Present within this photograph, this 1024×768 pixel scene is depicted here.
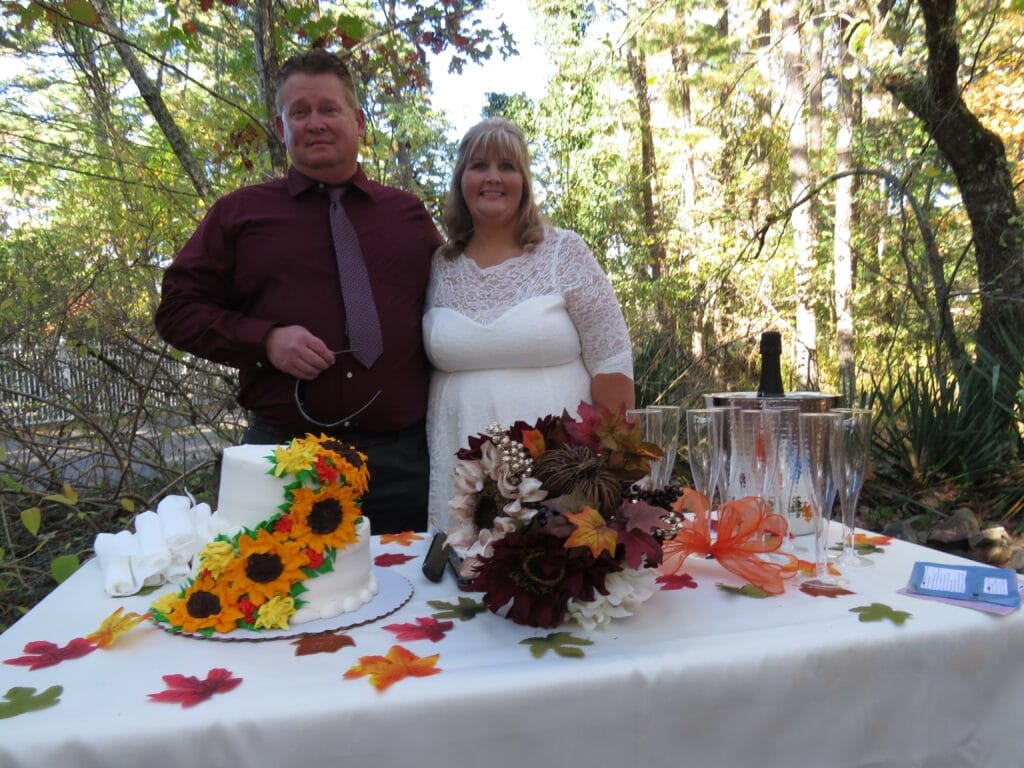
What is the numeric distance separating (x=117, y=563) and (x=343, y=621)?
53 centimetres

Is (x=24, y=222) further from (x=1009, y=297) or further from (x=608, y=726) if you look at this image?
(x=1009, y=297)

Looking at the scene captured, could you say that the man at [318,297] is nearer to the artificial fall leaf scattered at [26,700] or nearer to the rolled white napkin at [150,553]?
the rolled white napkin at [150,553]

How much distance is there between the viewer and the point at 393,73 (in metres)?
4.56

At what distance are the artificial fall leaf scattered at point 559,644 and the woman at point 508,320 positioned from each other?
1040mm

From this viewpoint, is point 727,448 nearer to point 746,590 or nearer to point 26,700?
point 746,590

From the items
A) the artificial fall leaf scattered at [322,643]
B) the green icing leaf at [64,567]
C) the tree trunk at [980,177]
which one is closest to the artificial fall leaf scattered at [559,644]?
the artificial fall leaf scattered at [322,643]

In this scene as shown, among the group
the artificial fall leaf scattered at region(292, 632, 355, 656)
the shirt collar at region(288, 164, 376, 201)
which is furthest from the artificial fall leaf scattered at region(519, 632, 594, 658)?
the shirt collar at region(288, 164, 376, 201)

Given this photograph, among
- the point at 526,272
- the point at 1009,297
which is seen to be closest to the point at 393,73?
the point at 526,272

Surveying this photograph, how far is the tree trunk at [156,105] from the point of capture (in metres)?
3.74

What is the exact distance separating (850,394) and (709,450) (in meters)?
3.44

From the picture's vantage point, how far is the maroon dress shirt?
207 centimetres

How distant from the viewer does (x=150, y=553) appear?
1339 mm

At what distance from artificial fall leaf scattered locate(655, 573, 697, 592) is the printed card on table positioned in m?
A: 0.36

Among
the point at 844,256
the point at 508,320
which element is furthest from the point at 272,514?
the point at 844,256
